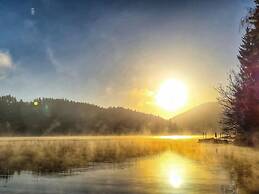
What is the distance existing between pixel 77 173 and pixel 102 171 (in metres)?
2.12

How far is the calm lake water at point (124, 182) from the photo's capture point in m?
21.1

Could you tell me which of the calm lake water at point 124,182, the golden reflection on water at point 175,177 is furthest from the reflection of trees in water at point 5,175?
the golden reflection on water at point 175,177

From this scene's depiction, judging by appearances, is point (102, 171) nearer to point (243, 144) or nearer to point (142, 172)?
point (142, 172)

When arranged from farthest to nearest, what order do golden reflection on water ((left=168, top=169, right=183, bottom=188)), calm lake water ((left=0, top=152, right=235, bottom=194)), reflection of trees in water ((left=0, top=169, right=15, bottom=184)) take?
reflection of trees in water ((left=0, top=169, right=15, bottom=184)) < golden reflection on water ((left=168, top=169, right=183, bottom=188)) < calm lake water ((left=0, top=152, right=235, bottom=194))

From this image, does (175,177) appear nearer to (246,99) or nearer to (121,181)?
(121,181)

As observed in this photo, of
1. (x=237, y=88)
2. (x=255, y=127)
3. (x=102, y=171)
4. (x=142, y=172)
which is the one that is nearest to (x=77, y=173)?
(x=102, y=171)

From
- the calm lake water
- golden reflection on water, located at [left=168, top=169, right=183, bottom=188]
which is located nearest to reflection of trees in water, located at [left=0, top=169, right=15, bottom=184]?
the calm lake water

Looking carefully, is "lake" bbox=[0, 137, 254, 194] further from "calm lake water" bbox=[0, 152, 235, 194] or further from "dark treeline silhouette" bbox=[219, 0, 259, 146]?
"dark treeline silhouette" bbox=[219, 0, 259, 146]

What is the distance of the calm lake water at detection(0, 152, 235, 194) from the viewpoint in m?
21.1

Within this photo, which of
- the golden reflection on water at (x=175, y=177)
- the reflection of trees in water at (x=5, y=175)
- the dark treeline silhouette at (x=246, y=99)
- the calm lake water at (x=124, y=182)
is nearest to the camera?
the calm lake water at (x=124, y=182)

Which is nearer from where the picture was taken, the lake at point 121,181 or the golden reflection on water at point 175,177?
the lake at point 121,181

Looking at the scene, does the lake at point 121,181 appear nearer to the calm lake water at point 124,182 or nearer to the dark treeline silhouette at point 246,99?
the calm lake water at point 124,182

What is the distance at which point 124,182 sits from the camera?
24109 mm

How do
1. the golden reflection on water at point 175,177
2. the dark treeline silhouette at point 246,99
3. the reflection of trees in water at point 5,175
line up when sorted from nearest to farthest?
the golden reflection on water at point 175,177 → the reflection of trees in water at point 5,175 → the dark treeline silhouette at point 246,99
